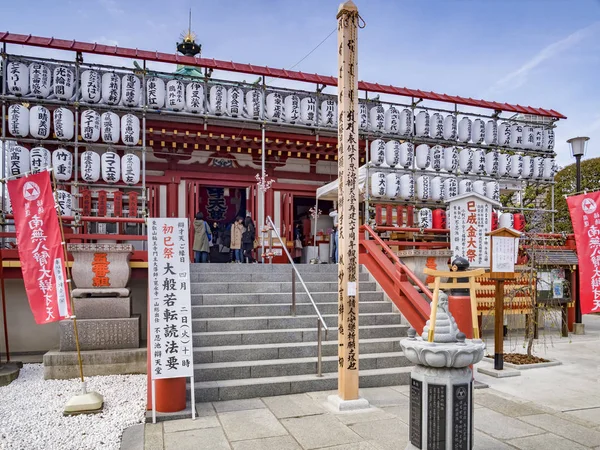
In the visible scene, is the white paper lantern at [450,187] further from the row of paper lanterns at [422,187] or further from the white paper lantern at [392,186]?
the white paper lantern at [392,186]

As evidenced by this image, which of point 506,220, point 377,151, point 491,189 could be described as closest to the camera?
point 377,151

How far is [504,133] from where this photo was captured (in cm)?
1418

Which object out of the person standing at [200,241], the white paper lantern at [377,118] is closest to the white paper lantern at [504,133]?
the white paper lantern at [377,118]

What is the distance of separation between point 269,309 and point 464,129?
894cm

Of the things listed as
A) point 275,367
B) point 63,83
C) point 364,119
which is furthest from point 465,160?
point 63,83

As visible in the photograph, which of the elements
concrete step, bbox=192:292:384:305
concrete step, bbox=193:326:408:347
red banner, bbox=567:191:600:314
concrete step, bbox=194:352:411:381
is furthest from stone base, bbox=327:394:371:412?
red banner, bbox=567:191:600:314

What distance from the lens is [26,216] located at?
6871 mm

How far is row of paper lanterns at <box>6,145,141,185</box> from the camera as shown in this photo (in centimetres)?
1010

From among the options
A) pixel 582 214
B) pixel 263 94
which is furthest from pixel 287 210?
pixel 582 214

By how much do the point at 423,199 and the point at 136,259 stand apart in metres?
8.00

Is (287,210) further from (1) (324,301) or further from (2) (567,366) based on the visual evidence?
(2) (567,366)

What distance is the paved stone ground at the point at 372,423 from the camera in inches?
187

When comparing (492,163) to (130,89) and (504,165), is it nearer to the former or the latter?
(504,165)

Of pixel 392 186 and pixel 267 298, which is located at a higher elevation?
pixel 392 186
